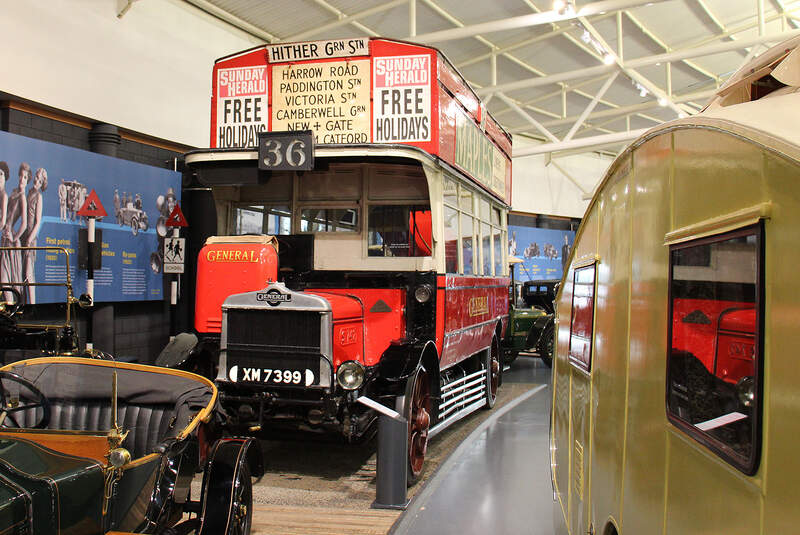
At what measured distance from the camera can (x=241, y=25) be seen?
33.5 ft

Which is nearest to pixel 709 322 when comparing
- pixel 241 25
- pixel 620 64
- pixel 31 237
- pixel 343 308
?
pixel 343 308

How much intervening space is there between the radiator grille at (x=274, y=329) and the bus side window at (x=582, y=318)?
2.13m

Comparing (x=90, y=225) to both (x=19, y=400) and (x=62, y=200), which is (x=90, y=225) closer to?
(x=62, y=200)

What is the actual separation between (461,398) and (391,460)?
2.58m

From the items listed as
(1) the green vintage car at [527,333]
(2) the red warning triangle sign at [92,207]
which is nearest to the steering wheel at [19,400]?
(2) the red warning triangle sign at [92,207]

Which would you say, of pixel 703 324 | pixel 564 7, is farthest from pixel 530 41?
pixel 703 324

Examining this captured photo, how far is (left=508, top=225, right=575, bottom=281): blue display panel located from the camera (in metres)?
18.1

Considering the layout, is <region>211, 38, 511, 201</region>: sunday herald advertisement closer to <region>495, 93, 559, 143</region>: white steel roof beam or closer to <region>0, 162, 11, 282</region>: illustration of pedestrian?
<region>0, 162, 11, 282</region>: illustration of pedestrian

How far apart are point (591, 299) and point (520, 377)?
8.05 metres

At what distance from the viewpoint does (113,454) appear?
250cm

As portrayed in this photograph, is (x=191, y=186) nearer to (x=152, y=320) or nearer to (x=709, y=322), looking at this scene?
(x=152, y=320)

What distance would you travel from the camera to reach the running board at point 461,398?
6098 mm

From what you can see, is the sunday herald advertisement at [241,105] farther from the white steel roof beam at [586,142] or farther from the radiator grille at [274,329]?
the white steel roof beam at [586,142]

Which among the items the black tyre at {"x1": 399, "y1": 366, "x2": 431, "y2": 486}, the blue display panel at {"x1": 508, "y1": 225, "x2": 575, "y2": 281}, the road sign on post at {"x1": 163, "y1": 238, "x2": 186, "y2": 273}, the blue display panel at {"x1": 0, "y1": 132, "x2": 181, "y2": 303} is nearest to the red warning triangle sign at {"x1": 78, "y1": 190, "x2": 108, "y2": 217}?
the blue display panel at {"x1": 0, "y1": 132, "x2": 181, "y2": 303}
